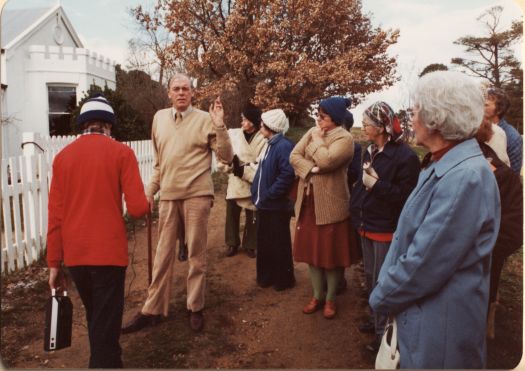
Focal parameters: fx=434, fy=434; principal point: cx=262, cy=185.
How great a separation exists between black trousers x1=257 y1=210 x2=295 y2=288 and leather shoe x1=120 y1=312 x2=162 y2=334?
123 centimetres

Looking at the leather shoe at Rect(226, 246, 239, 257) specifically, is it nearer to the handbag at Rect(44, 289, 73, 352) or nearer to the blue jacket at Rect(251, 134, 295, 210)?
the blue jacket at Rect(251, 134, 295, 210)

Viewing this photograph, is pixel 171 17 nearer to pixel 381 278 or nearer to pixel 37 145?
pixel 37 145

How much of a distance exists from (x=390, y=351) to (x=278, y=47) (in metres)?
6.95

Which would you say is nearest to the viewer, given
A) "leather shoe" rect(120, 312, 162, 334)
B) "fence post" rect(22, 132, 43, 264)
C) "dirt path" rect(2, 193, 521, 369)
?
"dirt path" rect(2, 193, 521, 369)

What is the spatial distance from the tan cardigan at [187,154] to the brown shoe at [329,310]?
1361mm

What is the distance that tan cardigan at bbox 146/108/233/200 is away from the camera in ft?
11.0

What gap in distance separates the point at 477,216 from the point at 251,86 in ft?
24.7

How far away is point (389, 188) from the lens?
9.29ft

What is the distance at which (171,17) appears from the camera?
22.5 feet

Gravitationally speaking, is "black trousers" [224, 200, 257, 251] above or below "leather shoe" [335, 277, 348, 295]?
above

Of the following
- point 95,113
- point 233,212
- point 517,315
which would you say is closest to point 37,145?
point 233,212

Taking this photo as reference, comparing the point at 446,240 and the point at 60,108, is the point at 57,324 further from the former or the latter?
the point at 60,108

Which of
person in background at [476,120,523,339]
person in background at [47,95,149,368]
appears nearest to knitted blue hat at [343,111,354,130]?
person in background at [476,120,523,339]

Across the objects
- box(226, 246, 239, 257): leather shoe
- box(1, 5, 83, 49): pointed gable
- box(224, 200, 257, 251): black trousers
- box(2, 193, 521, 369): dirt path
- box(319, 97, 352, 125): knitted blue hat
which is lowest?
box(2, 193, 521, 369): dirt path
